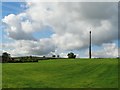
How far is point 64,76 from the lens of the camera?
2136 inches

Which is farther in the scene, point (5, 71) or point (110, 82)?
point (5, 71)

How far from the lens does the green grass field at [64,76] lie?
4719 centimetres

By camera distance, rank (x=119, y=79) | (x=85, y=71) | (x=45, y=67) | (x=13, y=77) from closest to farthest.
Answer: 1. (x=119, y=79)
2. (x=13, y=77)
3. (x=85, y=71)
4. (x=45, y=67)

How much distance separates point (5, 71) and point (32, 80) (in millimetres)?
9618

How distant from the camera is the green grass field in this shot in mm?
47188

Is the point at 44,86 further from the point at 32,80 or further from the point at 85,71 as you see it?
the point at 85,71

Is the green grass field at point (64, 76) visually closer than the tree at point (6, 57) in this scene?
Yes

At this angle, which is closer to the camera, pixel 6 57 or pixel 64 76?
pixel 64 76

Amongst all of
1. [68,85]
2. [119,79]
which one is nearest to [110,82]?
[119,79]

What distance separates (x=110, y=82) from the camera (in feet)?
157

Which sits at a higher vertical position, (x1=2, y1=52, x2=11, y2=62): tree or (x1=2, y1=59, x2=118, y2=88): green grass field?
(x1=2, y1=52, x2=11, y2=62): tree

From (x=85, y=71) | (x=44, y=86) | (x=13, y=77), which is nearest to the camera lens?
(x=44, y=86)

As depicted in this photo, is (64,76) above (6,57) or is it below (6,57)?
below

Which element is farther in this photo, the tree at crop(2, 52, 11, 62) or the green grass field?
the tree at crop(2, 52, 11, 62)
